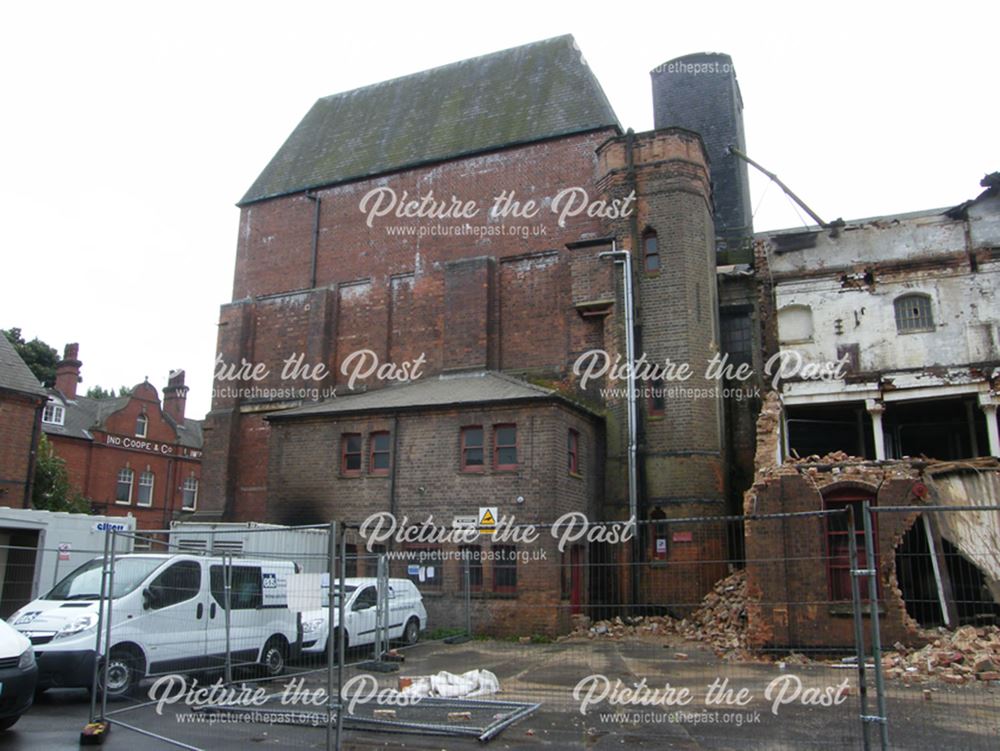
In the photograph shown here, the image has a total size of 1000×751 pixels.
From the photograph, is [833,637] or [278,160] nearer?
[833,637]

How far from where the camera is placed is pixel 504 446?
22000 mm

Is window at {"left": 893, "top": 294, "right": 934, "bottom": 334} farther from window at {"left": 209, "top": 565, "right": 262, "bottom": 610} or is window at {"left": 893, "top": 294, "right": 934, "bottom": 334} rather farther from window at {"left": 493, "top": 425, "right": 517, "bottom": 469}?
window at {"left": 209, "top": 565, "right": 262, "bottom": 610}

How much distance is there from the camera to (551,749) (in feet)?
28.9

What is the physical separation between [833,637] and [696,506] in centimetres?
656

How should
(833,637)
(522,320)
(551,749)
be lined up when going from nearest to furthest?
(551,749), (833,637), (522,320)

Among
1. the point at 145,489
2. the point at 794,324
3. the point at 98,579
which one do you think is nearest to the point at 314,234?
the point at 794,324

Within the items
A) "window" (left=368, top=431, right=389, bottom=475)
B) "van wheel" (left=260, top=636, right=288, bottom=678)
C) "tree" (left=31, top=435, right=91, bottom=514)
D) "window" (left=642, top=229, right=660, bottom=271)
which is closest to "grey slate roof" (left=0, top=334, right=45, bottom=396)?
"tree" (left=31, top=435, right=91, bottom=514)

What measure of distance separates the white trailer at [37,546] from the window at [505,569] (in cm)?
849

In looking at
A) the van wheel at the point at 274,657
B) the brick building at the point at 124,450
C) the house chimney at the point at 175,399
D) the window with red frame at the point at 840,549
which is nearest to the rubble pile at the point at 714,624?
the window with red frame at the point at 840,549

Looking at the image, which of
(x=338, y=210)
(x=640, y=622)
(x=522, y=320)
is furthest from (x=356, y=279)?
(x=640, y=622)

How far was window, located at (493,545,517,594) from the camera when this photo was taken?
2039 centimetres

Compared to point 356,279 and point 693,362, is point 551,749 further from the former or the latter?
point 356,279

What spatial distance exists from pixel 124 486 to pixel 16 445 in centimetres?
1456

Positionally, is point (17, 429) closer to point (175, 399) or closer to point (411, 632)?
point (175, 399)
